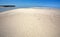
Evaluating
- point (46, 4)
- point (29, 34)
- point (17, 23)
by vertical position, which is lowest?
point (29, 34)

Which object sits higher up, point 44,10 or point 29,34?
point 44,10

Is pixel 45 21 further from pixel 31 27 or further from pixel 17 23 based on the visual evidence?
pixel 17 23

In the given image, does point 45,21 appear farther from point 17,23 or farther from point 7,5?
point 7,5

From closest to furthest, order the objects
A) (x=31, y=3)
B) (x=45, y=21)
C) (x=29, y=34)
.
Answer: (x=29, y=34) < (x=45, y=21) < (x=31, y=3)

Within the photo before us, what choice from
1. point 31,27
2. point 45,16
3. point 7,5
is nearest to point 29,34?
point 31,27

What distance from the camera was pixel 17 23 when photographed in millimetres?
1328

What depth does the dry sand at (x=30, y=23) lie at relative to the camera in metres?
1.21

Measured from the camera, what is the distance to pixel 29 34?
1.19 metres

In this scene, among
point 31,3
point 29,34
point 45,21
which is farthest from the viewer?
point 31,3

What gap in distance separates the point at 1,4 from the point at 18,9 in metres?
0.30

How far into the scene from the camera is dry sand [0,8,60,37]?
1.21m

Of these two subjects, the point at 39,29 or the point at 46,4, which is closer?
the point at 39,29

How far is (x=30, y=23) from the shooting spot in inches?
51.8

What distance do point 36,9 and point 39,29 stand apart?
0.41 m
